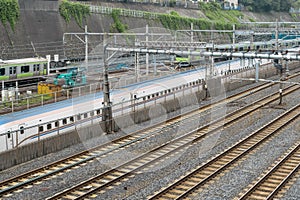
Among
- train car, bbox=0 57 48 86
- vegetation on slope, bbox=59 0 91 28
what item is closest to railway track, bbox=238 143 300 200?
train car, bbox=0 57 48 86

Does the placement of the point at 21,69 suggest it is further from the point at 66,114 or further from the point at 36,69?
the point at 66,114

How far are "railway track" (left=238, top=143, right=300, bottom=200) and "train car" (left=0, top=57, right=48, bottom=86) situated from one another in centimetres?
1856

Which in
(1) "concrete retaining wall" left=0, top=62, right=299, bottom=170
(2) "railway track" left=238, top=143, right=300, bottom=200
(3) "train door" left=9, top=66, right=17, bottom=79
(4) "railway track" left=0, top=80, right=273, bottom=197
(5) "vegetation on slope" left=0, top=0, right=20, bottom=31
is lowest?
(2) "railway track" left=238, top=143, right=300, bottom=200

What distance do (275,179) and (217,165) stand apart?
1830 millimetres

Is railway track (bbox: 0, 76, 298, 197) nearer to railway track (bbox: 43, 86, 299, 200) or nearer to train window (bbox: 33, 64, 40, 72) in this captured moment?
railway track (bbox: 43, 86, 299, 200)

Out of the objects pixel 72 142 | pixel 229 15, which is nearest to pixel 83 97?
pixel 72 142

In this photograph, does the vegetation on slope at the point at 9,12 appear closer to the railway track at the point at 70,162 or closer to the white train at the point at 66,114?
the white train at the point at 66,114

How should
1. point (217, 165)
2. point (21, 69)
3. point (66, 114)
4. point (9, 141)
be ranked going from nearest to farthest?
point (217, 165) → point (9, 141) → point (66, 114) → point (21, 69)

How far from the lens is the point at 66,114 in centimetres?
1959

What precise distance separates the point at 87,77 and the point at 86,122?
1410cm

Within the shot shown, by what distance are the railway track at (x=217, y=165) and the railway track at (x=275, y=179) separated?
48.3 inches

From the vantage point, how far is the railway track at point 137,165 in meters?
11.4

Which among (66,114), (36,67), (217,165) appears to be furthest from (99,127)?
(36,67)

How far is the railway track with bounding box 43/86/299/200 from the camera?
1144 centimetres
